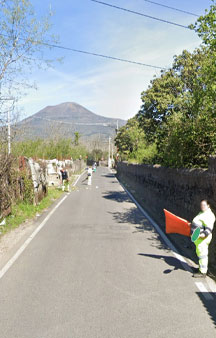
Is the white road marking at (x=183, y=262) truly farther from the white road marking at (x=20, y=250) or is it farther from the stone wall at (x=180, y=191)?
the white road marking at (x=20, y=250)

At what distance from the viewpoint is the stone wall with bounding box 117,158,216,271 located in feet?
24.5

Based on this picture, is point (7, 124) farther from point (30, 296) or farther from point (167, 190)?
point (30, 296)

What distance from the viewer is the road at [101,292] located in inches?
167

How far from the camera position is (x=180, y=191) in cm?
1033

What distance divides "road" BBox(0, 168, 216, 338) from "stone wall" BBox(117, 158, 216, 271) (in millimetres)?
1344

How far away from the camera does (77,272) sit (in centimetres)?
643

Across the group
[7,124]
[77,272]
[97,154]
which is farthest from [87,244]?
[97,154]

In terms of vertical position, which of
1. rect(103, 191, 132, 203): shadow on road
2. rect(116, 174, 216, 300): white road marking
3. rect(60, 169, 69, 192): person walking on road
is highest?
rect(60, 169, 69, 192): person walking on road

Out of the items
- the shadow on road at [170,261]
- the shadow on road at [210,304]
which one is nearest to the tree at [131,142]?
the shadow on road at [170,261]

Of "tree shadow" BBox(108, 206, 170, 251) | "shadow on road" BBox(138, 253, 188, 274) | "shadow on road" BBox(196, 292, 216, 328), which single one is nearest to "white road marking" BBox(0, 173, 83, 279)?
"tree shadow" BBox(108, 206, 170, 251)

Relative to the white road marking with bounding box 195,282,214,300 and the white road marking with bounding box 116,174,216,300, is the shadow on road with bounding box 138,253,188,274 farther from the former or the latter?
the white road marking with bounding box 195,282,214,300

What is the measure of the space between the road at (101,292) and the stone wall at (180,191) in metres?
1.34

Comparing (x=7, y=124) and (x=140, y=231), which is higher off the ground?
(x=7, y=124)

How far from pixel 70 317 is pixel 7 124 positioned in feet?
28.2
